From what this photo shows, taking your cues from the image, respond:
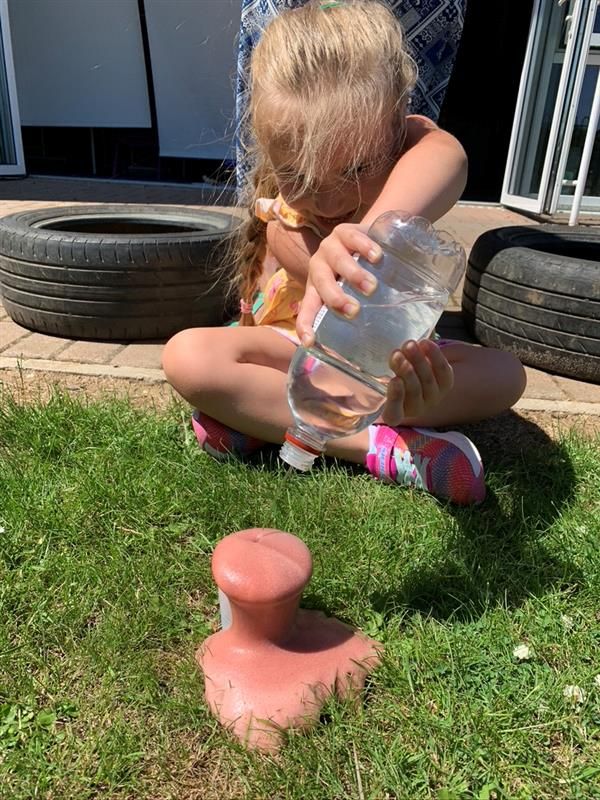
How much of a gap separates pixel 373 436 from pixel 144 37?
7308 mm

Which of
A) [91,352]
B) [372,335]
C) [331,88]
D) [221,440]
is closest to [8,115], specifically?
[91,352]

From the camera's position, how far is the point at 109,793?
3.37 feet

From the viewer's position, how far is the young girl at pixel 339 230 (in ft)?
4.19

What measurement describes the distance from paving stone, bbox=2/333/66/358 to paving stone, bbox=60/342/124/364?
5 cm

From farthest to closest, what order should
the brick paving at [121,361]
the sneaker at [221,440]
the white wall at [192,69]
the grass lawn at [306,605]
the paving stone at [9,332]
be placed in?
the white wall at [192,69]
the paving stone at [9,332]
the brick paving at [121,361]
the sneaker at [221,440]
the grass lawn at [306,605]

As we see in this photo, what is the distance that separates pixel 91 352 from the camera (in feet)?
8.52

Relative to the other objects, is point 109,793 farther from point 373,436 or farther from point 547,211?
point 547,211

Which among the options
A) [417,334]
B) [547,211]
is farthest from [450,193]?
[547,211]

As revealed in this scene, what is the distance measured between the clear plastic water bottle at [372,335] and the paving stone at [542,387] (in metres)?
1.08

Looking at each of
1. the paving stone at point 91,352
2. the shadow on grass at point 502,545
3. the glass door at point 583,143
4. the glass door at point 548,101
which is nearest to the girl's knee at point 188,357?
the shadow on grass at point 502,545

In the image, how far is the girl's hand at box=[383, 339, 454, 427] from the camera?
1.21m

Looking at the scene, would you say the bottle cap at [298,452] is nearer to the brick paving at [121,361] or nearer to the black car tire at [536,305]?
the brick paving at [121,361]

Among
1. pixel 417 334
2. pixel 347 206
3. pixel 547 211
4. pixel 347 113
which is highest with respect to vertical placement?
pixel 347 113

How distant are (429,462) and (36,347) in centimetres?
161
